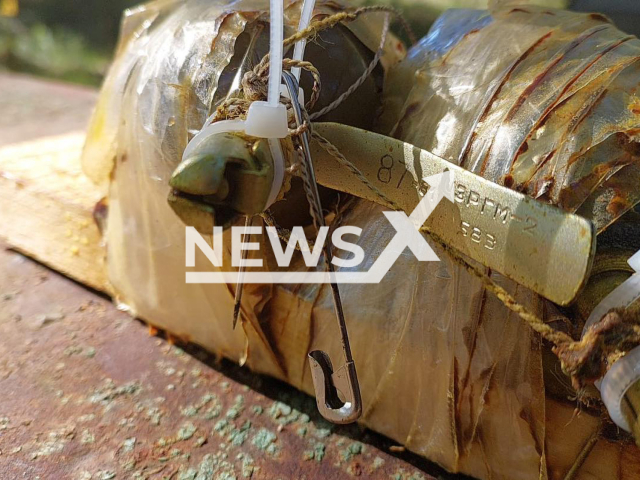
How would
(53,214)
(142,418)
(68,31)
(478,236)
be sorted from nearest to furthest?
1. (478,236)
2. (142,418)
3. (53,214)
4. (68,31)

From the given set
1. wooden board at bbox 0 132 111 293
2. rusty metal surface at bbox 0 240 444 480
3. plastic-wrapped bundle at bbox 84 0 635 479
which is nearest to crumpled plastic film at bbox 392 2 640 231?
plastic-wrapped bundle at bbox 84 0 635 479

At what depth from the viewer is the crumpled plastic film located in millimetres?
835

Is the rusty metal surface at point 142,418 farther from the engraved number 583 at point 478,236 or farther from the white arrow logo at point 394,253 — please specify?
the engraved number 583 at point 478,236

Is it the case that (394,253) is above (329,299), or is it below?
above

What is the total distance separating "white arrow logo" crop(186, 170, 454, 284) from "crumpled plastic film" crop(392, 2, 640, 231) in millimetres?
116

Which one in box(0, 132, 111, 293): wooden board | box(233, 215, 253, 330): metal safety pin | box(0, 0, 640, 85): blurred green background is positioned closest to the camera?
box(233, 215, 253, 330): metal safety pin

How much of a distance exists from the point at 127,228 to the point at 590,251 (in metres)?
0.96

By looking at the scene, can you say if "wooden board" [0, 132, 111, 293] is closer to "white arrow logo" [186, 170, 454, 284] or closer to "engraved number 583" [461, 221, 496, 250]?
"white arrow logo" [186, 170, 454, 284]

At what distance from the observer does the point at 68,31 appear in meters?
5.64

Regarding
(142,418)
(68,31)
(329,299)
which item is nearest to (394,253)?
(329,299)

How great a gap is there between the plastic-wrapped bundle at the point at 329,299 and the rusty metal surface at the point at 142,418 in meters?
0.06

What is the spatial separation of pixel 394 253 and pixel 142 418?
59 centimetres

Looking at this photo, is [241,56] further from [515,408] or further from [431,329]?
[515,408]

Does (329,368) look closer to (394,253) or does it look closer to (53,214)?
(394,253)
